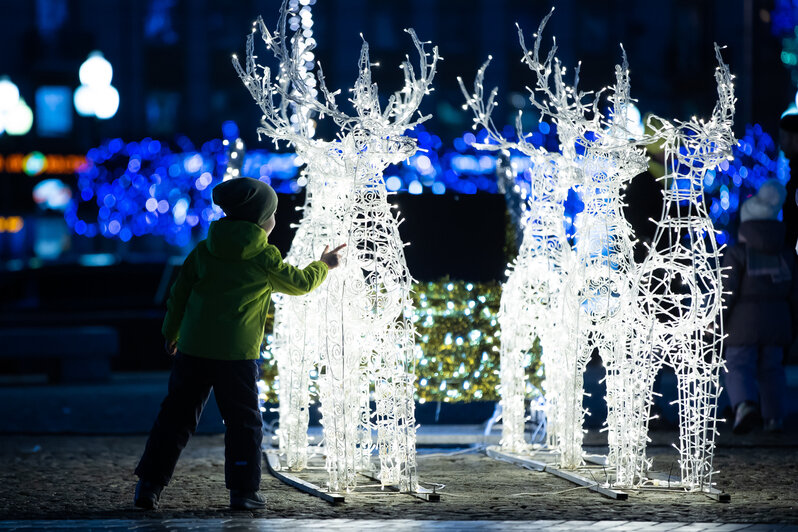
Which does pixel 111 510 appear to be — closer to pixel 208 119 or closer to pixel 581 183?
pixel 581 183

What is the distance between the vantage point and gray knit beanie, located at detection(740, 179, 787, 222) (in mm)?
8930

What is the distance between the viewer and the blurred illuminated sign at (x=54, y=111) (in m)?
44.5

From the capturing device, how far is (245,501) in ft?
18.9

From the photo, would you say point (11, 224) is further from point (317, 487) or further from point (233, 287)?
point (233, 287)

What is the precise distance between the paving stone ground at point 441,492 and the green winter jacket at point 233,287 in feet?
2.46

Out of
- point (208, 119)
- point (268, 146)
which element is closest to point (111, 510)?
point (268, 146)

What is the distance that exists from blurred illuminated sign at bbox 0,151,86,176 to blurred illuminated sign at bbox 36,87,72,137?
134cm

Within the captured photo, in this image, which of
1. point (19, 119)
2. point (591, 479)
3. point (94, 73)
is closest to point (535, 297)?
point (591, 479)

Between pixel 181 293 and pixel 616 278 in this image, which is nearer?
pixel 181 293

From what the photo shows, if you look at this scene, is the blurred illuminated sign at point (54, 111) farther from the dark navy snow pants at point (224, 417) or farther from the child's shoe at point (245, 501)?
the child's shoe at point (245, 501)

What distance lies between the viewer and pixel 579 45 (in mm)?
42031

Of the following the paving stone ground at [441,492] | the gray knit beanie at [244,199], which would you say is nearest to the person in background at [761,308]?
the paving stone ground at [441,492]

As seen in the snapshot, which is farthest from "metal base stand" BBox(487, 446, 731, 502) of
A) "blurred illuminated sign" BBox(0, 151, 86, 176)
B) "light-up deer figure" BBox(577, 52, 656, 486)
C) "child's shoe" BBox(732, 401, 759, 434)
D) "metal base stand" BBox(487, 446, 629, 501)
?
"blurred illuminated sign" BBox(0, 151, 86, 176)

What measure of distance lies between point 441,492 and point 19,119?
3835cm
